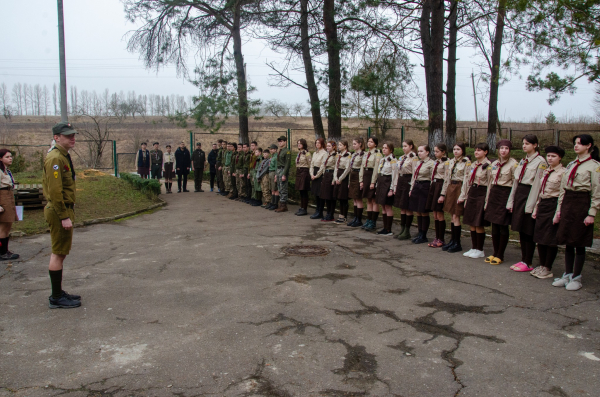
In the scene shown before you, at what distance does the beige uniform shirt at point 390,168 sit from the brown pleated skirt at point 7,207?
21.7 feet

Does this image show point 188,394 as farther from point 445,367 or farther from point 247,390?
point 445,367

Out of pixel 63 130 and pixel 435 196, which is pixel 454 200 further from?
pixel 63 130

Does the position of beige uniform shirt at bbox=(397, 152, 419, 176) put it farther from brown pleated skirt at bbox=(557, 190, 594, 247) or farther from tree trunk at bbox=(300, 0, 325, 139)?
tree trunk at bbox=(300, 0, 325, 139)

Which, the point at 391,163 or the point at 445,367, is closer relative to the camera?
the point at 445,367

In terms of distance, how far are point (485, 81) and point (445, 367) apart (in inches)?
782

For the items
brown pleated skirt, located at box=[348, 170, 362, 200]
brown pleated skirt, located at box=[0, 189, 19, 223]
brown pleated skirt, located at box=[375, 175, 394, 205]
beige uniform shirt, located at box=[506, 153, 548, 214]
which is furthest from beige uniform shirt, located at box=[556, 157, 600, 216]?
brown pleated skirt, located at box=[0, 189, 19, 223]

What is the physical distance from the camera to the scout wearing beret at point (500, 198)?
22.8 ft

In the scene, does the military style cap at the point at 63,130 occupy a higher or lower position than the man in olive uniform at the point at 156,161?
higher

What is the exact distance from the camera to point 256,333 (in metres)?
4.50

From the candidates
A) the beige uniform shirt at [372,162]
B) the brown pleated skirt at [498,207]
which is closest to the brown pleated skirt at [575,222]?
the brown pleated skirt at [498,207]

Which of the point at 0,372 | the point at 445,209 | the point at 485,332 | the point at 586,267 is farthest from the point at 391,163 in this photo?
the point at 0,372

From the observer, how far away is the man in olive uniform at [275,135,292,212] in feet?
40.9

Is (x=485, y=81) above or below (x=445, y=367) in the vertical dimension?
above

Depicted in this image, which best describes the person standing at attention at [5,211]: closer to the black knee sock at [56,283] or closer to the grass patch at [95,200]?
the grass patch at [95,200]
